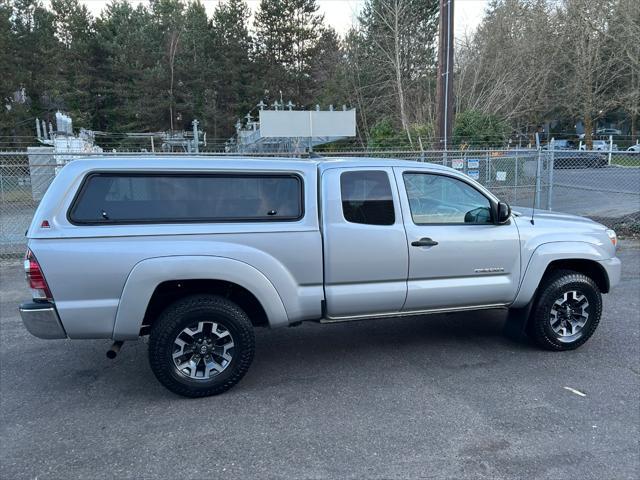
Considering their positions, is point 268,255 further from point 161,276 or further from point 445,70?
point 445,70

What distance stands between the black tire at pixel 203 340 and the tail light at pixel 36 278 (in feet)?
2.63

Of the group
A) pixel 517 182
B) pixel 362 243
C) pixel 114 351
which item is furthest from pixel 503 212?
pixel 517 182

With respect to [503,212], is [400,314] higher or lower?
lower

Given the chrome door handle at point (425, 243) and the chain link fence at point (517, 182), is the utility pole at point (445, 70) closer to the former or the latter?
the chain link fence at point (517, 182)

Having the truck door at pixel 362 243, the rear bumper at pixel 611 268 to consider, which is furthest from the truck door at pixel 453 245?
the rear bumper at pixel 611 268

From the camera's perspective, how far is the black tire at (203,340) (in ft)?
12.5

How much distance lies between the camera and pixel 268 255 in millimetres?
3955

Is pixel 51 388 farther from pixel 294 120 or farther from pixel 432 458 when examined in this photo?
pixel 294 120

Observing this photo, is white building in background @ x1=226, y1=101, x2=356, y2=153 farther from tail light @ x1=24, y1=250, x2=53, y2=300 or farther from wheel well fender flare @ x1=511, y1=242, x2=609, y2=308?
tail light @ x1=24, y1=250, x2=53, y2=300

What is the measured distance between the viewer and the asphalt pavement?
3.06 meters

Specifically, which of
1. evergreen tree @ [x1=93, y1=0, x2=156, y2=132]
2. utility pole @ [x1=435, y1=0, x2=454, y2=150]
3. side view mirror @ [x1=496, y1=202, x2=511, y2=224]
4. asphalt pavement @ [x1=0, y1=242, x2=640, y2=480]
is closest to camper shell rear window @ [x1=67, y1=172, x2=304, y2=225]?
asphalt pavement @ [x1=0, y1=242, x2=640, y2=480]

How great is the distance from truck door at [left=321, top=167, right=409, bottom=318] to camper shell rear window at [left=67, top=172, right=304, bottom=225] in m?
0.33

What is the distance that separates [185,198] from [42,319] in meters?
1.35

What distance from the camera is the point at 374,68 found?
963 inches
